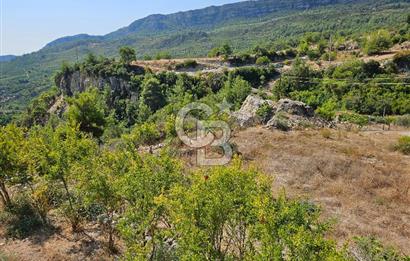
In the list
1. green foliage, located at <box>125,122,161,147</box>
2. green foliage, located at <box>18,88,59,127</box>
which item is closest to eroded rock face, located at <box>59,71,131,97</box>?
green foliage, located at <box>18,88,59,127</box>

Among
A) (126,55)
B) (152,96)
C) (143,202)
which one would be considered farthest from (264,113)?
(126,55)

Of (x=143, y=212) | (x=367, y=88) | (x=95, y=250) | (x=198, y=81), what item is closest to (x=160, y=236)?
(x=143, y=212)

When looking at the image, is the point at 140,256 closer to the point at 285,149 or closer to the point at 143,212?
the point at 143,212

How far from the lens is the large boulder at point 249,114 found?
32156 mm

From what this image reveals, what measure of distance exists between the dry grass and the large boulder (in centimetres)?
195

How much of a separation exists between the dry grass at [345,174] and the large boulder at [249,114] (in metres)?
1.95

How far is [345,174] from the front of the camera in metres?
21.7

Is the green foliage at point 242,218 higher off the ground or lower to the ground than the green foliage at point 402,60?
higher

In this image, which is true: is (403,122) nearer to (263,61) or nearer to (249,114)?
(249,114)

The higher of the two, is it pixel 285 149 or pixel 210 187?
pixel 210 187

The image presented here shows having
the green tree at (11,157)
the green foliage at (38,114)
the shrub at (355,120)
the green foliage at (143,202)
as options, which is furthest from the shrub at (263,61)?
the green foliage at (143,202)

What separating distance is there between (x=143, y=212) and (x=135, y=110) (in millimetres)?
60227

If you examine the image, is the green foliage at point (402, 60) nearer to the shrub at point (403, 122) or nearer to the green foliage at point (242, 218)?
the shrub at point (403, 122)

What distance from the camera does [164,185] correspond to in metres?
11.6
